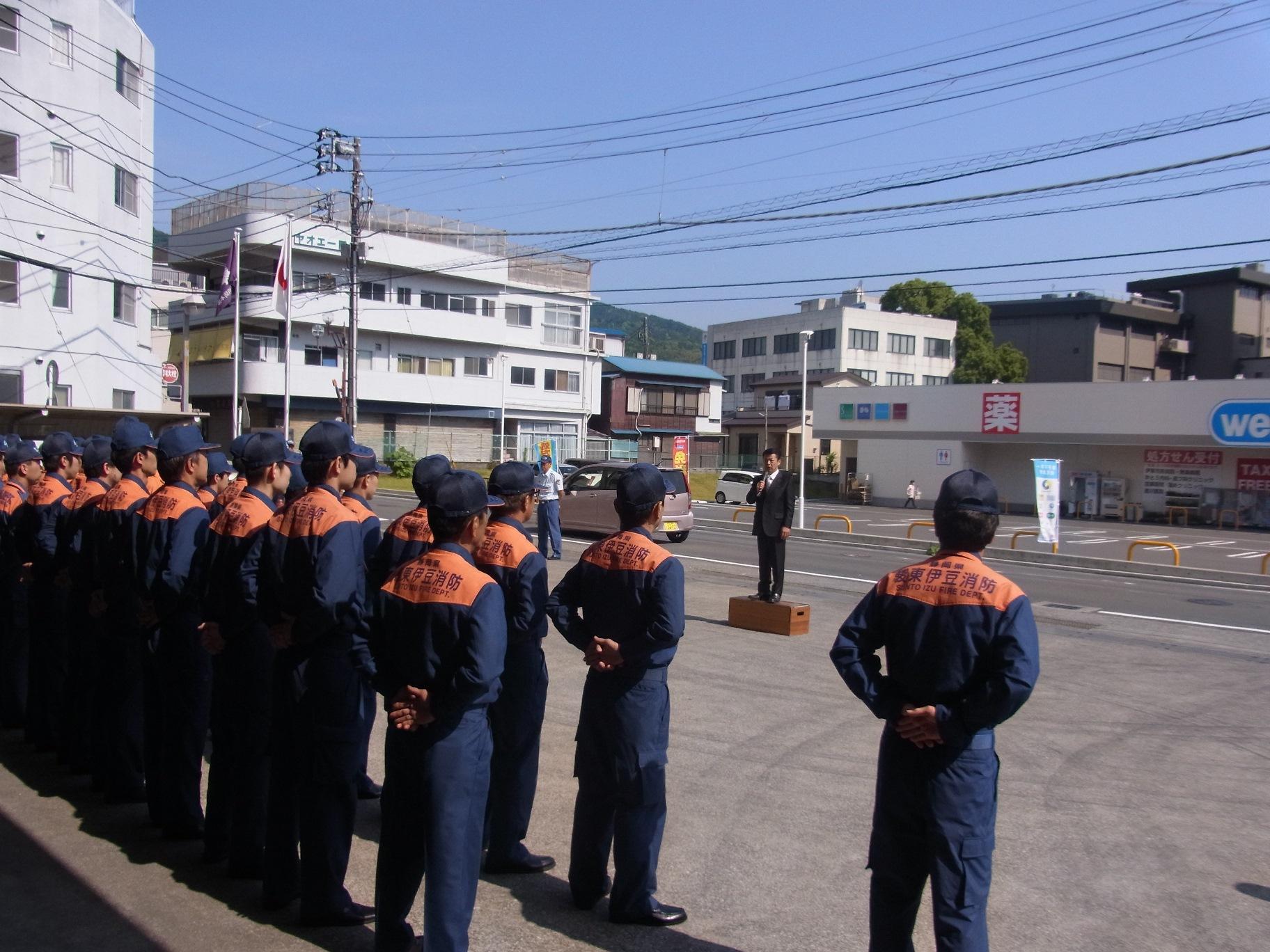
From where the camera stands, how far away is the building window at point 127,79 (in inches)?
1130

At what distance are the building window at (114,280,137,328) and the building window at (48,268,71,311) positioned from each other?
181cm

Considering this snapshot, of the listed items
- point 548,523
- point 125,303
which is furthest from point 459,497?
point 125,303

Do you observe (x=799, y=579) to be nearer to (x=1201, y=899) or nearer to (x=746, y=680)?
(x=746, y=680)

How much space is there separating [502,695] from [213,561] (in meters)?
1.55

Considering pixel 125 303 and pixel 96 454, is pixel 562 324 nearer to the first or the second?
pixel 125 303

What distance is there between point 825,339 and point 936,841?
68.0 metres

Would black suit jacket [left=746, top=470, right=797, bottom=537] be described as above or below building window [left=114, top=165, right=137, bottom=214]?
below

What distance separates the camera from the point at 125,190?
1160 inches

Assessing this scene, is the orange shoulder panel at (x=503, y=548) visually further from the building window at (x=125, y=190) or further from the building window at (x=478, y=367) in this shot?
the building window at (x=478, y=367)

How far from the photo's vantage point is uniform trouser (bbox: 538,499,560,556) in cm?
1745

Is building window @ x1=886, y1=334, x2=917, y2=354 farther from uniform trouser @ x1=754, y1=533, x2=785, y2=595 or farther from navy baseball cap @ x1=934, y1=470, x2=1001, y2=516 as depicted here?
navy baseball cap @ x1=934, y1=470, x2=1001, y2=516

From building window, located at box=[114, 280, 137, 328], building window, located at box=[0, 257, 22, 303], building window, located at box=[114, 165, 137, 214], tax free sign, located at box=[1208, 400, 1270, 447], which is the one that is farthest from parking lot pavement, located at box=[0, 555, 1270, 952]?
tax free sign, located at box=[1208, 400, 1270, 447]

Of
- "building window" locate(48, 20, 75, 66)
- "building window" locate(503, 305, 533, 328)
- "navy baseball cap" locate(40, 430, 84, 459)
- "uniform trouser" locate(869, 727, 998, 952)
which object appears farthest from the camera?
"building window" locate(503, 305, 533, 328)

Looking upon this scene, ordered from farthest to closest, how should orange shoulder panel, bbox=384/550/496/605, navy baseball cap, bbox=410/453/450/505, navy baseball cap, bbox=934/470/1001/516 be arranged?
navy baseball cap, bbox=410/453/450/505
orange shoulder panel, bbox=384/550/496/605
navy baseball cap, bbox=934/470/1001/516
